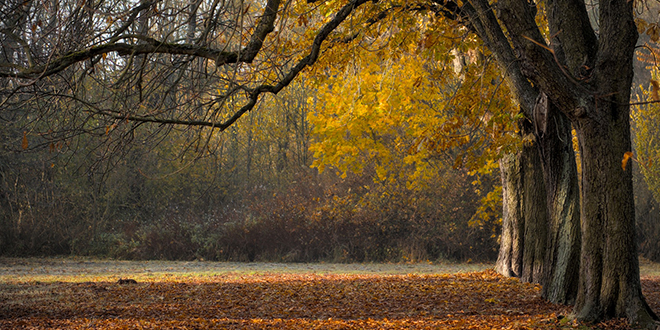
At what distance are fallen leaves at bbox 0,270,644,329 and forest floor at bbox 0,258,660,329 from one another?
12 mm

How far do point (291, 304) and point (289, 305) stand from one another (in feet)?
0.29

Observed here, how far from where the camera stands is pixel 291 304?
8.03m

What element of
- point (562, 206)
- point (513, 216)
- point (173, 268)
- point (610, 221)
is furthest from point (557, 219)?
point (173, 268)

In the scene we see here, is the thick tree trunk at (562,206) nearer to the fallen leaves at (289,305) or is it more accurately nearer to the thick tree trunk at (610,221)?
the fallen leaves at (289,305)

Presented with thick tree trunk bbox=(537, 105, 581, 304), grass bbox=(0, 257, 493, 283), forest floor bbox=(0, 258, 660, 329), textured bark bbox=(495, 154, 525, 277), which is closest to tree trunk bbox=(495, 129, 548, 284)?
textured bark bbox=(495, 154, 525, 277)

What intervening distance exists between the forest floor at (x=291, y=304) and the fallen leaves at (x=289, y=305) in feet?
0.04

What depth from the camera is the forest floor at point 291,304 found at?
243 inches

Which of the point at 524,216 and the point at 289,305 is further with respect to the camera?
the point at 524,216

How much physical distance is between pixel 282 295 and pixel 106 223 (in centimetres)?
1183

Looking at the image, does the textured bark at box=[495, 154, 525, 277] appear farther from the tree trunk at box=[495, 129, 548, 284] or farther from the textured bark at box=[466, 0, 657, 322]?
the textured bark at box=[466, 0, 657, 322]

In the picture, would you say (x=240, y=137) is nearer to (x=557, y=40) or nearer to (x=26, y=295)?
(x=26, y=295)

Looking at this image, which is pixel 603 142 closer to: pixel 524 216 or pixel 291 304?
pixel 524 216

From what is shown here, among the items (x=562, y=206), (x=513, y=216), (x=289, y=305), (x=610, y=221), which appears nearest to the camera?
(x=610, y=221)

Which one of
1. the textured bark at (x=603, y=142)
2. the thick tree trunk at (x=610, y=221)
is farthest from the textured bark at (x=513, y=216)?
the thick tree trunk at (x=610, y=221)
